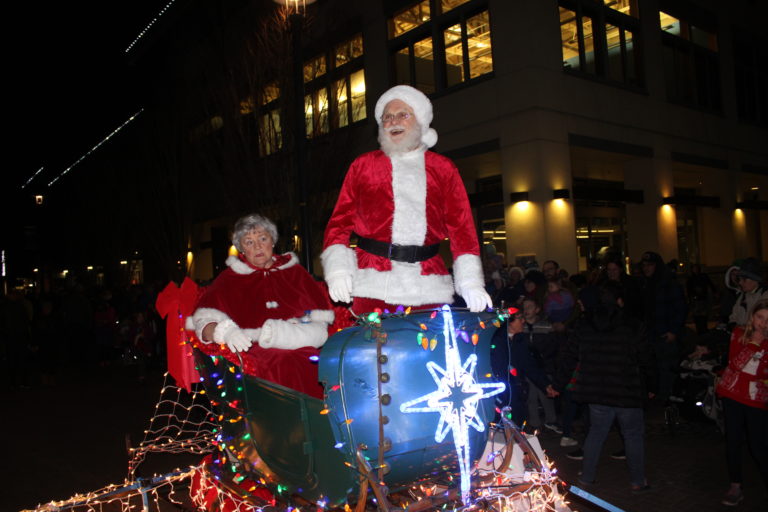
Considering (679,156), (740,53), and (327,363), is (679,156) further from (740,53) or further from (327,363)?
(327,363)

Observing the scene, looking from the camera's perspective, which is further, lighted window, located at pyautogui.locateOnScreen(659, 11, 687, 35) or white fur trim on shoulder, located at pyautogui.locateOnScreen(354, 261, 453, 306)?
lighted window, located at pyautogui.locateOnScreen(659, 11, 687, 35)

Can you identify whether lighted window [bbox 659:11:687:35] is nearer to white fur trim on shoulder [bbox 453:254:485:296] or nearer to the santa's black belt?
white fur trim on shoulder [bbox 453:254:485:296]

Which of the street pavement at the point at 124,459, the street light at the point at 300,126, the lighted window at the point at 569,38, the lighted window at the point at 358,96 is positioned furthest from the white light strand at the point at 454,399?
the lighted window at the point at 358,96

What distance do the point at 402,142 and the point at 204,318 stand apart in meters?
1.50

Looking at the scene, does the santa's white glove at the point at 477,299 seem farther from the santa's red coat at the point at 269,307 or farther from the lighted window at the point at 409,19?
the lighted window at the point at 409,19

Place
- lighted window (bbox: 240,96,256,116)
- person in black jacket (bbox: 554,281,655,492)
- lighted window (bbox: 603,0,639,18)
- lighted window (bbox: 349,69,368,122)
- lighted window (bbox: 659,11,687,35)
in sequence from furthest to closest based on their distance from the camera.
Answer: lighted window (bbox: 659,11,687,35)
lighted window (bbox: 349,69,368,122)
lighted window (bbox: 603,0,639,18)
lighted window (bbox: 240,96,256,116)
person in black jacket (bbox: 554,281,655,492)

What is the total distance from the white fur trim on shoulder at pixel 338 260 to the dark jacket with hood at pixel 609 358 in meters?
2.78

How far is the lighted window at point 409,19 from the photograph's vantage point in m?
14.6

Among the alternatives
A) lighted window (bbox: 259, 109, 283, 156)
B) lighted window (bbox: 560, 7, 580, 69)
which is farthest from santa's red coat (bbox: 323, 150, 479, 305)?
lighted window (bbox: 560, 7, 580, 69)

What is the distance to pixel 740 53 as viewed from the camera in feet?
65.5

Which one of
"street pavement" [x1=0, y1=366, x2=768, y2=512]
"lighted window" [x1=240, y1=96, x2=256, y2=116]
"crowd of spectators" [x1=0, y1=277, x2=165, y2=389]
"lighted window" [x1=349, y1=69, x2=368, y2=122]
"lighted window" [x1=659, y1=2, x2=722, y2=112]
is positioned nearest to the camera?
"street pavement" [x1=0, y1=366, x2=768, y2=512]

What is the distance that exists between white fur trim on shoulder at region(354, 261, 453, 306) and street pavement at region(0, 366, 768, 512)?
1550 millimetres

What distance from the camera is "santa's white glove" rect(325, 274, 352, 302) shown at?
9.88 feet

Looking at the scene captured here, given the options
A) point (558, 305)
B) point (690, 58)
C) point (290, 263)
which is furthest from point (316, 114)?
point (690, 58)
